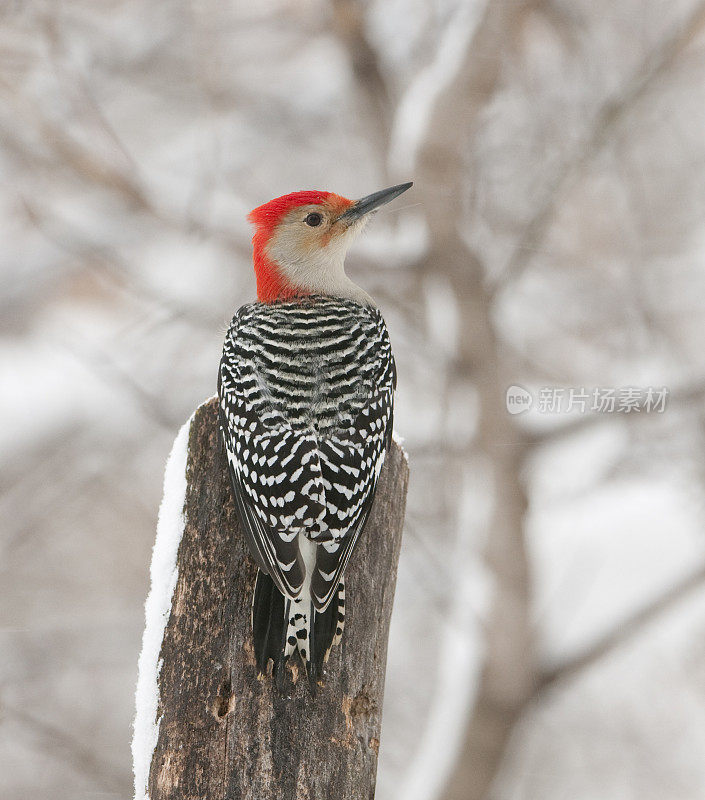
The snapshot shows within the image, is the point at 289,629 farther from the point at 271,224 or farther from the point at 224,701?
the point at 271,224

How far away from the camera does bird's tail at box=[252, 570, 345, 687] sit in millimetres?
2350

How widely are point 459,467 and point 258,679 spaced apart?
5274mm

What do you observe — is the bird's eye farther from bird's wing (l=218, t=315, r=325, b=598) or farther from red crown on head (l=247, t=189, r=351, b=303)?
bird's wing (l=218, t=315, r=325, b=598)

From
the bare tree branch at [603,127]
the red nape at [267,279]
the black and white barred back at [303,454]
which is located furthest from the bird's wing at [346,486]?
the bare tree branch at [603,127]

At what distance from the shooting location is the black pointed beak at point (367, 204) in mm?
3941

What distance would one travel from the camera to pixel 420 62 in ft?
24.7

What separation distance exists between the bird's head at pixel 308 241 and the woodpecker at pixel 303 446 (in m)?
0.15

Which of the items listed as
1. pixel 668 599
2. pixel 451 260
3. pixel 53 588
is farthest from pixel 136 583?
pixel 668 599

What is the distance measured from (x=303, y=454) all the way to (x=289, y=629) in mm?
570

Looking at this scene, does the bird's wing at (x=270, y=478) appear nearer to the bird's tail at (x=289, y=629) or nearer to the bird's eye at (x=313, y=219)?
the bird's tail at (x=289, y=629)

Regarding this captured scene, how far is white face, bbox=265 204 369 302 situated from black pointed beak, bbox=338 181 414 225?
0.03m

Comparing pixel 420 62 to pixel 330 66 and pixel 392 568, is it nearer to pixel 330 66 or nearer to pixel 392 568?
pixel 330 66

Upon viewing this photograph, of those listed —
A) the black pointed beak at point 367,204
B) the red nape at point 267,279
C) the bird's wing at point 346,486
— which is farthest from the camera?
the black pointed beak at point 367,204

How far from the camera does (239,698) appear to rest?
7.52 feet
